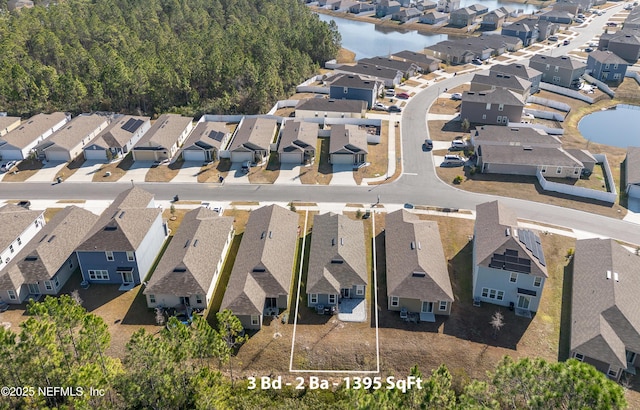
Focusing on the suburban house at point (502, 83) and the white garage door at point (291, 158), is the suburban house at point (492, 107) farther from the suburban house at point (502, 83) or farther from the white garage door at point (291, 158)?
the white garage door at point (291, 158)

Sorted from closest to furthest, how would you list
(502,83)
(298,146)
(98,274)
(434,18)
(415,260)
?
(415,260)
(98,274)
(298,146)
(502,83)
(434,18)

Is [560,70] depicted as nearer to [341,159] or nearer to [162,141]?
[341,159]

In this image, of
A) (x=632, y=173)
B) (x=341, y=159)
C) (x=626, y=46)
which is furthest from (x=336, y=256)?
(x=626, y=46)

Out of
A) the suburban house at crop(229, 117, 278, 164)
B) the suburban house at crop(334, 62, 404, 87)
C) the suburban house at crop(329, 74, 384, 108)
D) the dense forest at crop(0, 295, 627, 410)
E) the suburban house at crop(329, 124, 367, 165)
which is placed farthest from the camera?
the suburban house at crop(334, 62, 404, 87)

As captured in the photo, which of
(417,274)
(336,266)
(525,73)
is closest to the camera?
(417,274)

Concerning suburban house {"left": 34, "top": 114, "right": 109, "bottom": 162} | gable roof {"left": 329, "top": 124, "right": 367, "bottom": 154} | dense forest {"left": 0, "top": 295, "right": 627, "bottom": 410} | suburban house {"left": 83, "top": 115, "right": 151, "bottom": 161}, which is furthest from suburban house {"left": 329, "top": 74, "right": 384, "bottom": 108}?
dense forest {"left": 0, "top": 295, "right": 627, "bottom": 410}

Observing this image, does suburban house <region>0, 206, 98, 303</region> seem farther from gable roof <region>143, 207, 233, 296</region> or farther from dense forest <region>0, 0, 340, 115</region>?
dense forest <region>0, 0, 340, 115</region>

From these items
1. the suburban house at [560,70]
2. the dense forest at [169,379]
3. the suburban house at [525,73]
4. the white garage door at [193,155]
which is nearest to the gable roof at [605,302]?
the dense forest at [169,379]
